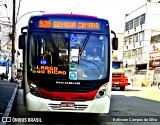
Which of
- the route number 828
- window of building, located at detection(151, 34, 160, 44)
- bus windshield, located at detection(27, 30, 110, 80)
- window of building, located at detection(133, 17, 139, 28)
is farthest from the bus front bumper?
window of building, located at detection(133, 17, 139, 28)

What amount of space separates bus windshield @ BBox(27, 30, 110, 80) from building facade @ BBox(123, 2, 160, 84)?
44140mm

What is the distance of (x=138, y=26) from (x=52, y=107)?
53.4 m

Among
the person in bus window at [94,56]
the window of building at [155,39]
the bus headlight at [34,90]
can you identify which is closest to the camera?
the bus headlight at [34,90]

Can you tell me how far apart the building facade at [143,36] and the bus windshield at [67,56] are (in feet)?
145

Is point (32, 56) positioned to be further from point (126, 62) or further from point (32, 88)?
point (126, 62)

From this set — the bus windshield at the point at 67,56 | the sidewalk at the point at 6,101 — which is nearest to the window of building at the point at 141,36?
the sidewalk at the point at 6,101

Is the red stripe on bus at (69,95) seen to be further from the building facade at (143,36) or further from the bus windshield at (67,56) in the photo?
the building facade at (143,36)

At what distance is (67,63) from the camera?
30.4 feet

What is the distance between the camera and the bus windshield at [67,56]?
30.2 ft

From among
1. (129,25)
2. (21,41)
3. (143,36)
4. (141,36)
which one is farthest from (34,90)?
(129,25)

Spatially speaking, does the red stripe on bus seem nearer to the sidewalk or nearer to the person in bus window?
the person in bus window

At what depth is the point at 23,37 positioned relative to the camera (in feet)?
31.7

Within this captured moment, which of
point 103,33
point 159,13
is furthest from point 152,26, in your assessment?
point 103,33

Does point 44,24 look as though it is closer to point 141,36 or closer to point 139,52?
point 141,36
